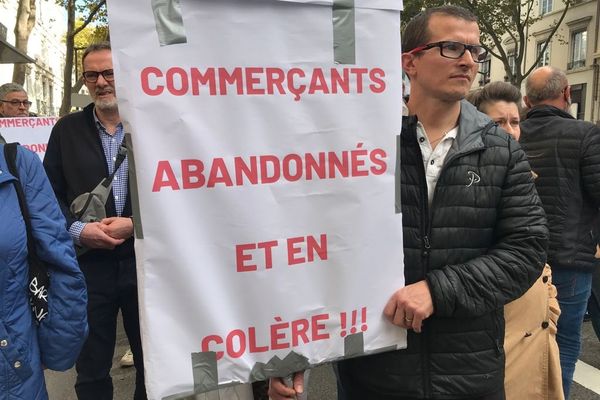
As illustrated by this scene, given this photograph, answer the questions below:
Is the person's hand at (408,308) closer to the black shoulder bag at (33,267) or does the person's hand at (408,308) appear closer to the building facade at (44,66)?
the black shoulder bag at (33,267)

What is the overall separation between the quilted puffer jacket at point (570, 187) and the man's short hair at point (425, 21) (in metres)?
1.50

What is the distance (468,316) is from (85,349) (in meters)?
1.91

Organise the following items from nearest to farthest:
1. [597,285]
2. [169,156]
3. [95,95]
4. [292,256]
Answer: [169,156] < [292,256] < [95,95] < [597,285]

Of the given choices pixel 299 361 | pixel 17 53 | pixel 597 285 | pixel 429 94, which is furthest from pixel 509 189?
pixel 17 53

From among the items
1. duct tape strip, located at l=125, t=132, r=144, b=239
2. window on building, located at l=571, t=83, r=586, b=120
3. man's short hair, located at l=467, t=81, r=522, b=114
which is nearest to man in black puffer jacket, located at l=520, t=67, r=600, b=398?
man's short hair, located at l=467, t=81, r=522, b=114

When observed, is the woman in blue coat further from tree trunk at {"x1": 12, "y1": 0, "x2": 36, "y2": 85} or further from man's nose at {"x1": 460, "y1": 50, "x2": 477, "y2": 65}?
tree trunk at {"x1": 12, "y1": 0, "x2": 36, "y2": 85}

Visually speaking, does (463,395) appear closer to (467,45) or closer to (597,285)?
(467,45)

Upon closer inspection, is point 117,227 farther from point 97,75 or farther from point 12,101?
point 12,101

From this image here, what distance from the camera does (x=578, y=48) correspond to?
27.2m

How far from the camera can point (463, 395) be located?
5.42 ft

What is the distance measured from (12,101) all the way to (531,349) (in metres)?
5.76

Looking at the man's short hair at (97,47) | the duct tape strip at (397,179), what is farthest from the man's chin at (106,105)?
the duct tape strip at (397,179)

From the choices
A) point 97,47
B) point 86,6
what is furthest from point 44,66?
point 97,47

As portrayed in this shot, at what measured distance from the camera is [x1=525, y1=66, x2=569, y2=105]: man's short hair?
10.0 ft
